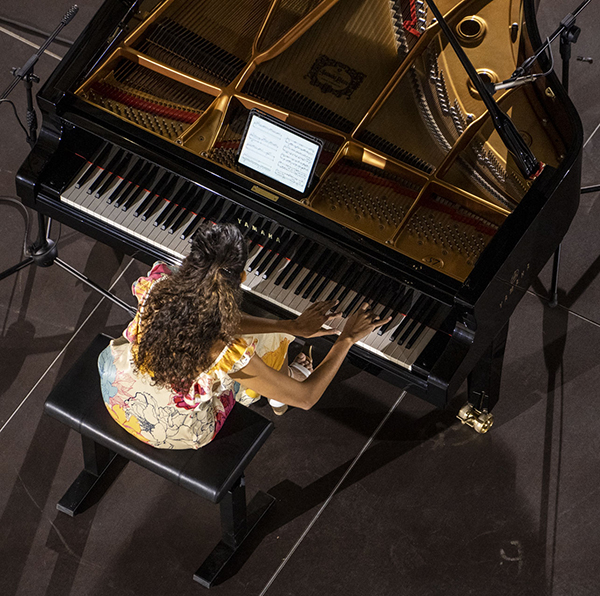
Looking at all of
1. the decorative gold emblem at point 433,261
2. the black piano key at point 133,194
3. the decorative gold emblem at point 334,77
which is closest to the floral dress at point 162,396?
the black piano key at point 133,194

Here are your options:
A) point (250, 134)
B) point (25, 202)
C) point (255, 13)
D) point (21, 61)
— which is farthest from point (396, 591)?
point (21, 61)

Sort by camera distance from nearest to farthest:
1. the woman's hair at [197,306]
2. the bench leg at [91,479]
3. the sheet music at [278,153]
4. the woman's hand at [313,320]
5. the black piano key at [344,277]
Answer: the woman's hair at [197,306] < the sheet music at [278,153] < the woman's hand at [313,320] < the black piano key at [344,277] < the bench leg at [91,479]

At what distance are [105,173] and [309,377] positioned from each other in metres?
1.25

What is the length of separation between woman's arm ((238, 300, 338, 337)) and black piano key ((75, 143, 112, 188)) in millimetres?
955

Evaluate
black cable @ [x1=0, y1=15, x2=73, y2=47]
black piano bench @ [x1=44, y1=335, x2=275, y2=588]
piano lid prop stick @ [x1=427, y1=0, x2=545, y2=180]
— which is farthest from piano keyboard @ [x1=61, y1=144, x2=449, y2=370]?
black cable @ [x1=0, y1=15, x2=73, y2=47]

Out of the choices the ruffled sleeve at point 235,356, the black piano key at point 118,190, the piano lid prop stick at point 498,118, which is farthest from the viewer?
the black piano key at point 118,190

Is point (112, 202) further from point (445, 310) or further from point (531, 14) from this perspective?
point (531, 14)

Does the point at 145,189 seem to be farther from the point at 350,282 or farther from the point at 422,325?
the point at 422,325

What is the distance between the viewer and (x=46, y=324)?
4000 millimetres

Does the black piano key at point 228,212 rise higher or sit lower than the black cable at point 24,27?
higher

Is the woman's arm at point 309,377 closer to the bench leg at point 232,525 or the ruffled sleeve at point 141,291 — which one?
the ruffled sleeve at point 141,291

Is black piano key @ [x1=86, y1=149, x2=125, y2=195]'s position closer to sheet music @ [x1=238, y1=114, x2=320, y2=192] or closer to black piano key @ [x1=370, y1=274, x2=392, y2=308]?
sheet music @ [x1=238, y1=114, x2=320, y2=192]

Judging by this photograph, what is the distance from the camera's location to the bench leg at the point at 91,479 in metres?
3.53

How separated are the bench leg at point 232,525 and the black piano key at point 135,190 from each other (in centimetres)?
123
